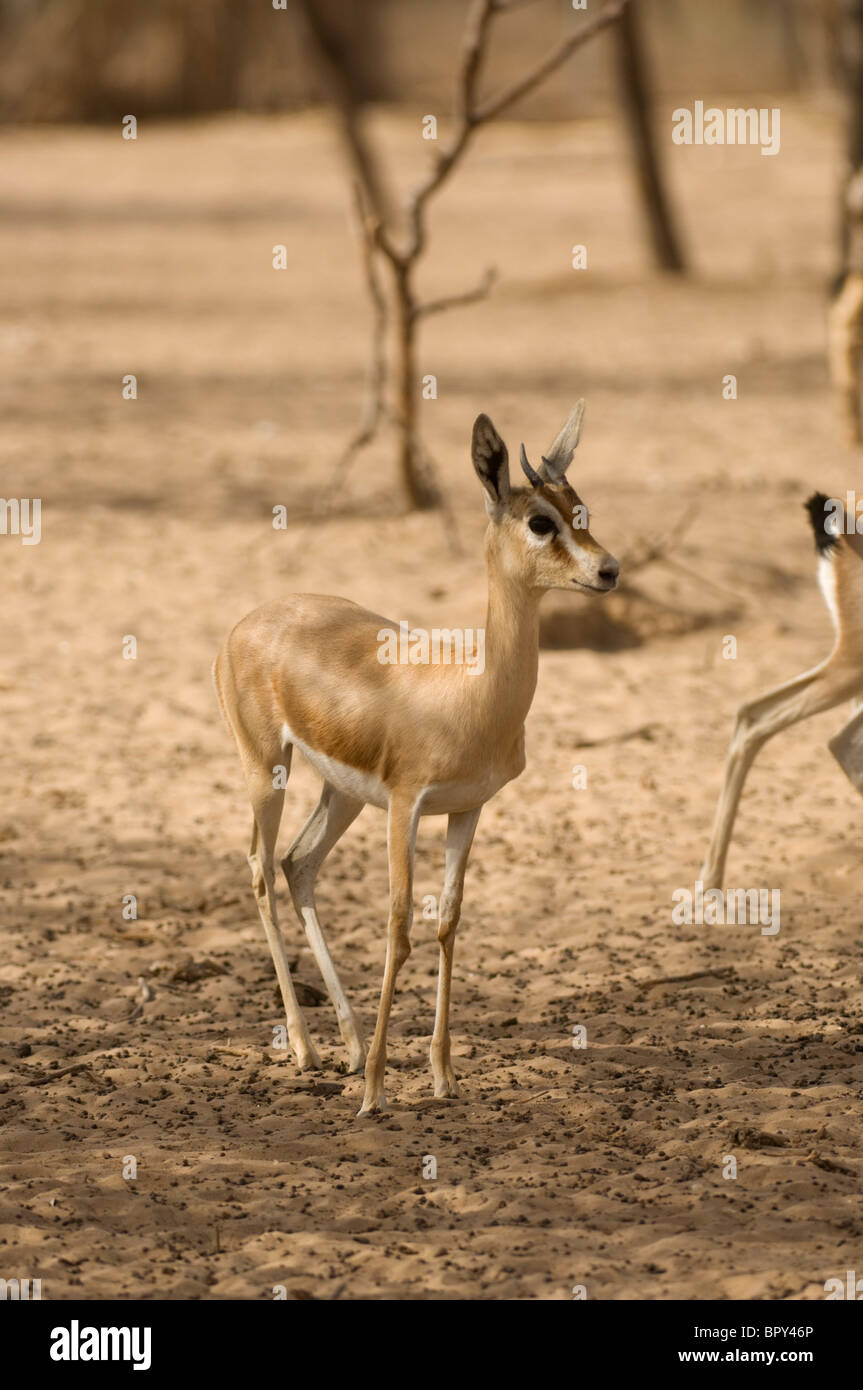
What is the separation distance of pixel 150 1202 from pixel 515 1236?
3.13 feet

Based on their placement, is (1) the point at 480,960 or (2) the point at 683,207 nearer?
(1) the point at 480,960

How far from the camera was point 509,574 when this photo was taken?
4.67 meters

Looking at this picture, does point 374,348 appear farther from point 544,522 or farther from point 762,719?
point 544,522

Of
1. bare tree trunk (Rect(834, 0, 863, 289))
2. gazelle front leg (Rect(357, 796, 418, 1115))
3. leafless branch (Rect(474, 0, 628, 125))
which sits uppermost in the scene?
bare tree trunk (Rect(834, 0, 863, 289))

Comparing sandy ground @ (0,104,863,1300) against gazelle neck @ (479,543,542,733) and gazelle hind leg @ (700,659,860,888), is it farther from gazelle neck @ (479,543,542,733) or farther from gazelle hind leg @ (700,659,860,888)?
gazelle neck @ (479,543,542,733)

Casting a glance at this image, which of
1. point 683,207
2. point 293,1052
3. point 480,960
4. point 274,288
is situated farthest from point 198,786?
point 683,207

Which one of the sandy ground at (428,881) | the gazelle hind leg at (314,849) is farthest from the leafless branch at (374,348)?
the gazelle hind leg at (314,849)

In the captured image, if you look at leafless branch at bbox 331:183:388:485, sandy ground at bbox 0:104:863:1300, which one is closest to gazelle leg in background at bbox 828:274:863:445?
sandy ground at bbox 0:104:863:1300

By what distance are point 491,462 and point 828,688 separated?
2511mm

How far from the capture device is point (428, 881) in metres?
6.89

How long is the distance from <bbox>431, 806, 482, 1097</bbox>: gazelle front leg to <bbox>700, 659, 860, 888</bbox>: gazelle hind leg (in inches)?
77.8

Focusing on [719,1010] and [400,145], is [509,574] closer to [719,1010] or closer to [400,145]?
[719,1010]

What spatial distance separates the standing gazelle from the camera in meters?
4.55

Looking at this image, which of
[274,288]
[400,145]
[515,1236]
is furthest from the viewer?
[400,145]
